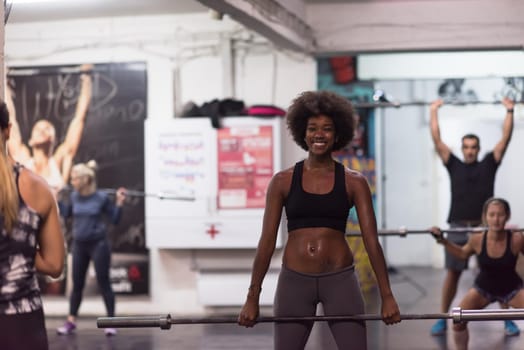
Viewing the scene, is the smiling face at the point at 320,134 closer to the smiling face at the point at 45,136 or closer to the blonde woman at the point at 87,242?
the blonde woman at the point at 87,242

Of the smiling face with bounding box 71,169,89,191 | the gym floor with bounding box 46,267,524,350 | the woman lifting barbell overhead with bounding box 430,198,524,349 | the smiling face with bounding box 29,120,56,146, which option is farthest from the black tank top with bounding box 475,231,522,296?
the smiling face with bounding box 29,120,56,146

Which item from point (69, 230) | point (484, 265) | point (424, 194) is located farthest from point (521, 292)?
point (424, 194)

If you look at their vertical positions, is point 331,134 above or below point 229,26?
below

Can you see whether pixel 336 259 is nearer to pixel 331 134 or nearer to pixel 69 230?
pixel 331 134

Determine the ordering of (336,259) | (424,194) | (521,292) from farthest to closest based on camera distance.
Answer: (424,194) < (521,292) < (336,259)

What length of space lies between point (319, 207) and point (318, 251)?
0.17 meters

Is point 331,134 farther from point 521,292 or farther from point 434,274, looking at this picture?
point 434,274

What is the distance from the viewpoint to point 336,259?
3.77 metres

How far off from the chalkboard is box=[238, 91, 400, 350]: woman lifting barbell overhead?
510cm

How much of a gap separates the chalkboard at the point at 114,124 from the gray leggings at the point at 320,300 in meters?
5.16

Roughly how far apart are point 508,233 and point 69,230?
4.16 metres

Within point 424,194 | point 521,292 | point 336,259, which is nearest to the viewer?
point 336,259

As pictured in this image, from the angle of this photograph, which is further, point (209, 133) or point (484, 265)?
point (209, 133)

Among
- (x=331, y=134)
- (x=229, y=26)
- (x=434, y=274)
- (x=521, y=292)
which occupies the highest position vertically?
(x=229, y=26)
